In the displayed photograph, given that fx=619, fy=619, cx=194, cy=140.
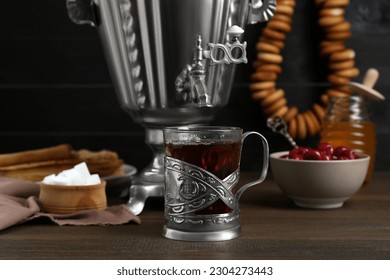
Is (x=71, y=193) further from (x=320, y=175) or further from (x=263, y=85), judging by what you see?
(x=263, y=85)

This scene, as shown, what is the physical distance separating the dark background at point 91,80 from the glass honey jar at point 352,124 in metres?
0.26

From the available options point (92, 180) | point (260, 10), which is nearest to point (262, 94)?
point (260, 10)

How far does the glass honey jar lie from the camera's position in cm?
146

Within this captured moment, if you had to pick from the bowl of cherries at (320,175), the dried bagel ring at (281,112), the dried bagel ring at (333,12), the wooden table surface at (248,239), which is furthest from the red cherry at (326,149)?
the dried bagel ring at (333,12)

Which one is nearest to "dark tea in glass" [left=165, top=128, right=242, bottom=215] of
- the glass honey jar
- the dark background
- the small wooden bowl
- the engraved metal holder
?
the engraved metal holder

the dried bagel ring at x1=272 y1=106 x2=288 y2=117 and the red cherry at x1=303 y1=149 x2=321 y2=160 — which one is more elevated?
the red cherry at x1=303 y1=149 x2=321 y2=160

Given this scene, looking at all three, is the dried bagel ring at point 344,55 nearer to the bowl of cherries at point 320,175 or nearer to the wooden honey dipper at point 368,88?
the wooden honey dipper at point 368,88

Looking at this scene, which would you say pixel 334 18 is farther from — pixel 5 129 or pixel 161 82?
pixel 5 129

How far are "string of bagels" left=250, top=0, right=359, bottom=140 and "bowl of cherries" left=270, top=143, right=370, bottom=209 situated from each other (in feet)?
1.27

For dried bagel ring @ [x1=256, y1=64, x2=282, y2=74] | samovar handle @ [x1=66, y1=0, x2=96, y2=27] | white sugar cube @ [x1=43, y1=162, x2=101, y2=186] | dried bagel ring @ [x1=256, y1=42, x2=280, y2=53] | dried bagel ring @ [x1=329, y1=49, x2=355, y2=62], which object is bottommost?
white sugar cube @ [x1=43, y1=162, x2=101, y2=186]

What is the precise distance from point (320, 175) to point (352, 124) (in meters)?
0.33

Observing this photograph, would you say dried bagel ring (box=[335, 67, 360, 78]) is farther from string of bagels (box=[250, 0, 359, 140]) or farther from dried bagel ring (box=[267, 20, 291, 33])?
dried bagel ring (box=[267, 20, 291, 33])

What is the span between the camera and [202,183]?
977mm
